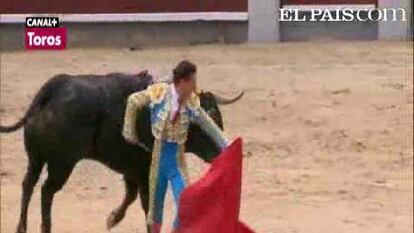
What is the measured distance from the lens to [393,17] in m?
14.2

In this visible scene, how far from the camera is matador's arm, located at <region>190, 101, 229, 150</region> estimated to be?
4.76 m

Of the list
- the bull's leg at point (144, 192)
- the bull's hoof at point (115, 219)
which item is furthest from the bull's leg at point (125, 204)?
the bull's leg at point (144, 192)

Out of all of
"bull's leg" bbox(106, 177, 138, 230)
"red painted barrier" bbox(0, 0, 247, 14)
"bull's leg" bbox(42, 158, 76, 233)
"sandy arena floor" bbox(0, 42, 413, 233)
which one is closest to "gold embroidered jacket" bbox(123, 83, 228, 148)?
"bull's leg" bbox(42, 158, 76, 233)

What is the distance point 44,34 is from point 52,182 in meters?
9.04

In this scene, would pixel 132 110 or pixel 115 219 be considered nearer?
pixel 132 110

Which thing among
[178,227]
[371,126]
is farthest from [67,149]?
[371,126]

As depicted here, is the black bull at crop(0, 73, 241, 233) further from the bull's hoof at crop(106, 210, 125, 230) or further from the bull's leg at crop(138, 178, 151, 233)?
the bull's hoof at crop(106, 210, 125, 230)

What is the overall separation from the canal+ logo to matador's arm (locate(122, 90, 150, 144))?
25.5 ft

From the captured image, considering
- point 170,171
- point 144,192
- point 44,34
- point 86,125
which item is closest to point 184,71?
point 170,171

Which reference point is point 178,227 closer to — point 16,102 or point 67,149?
point 67,149

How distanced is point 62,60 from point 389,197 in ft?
18.3

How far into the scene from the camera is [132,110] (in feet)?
16.0

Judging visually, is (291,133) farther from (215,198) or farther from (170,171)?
(215,198)

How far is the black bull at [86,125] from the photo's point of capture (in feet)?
17.5
